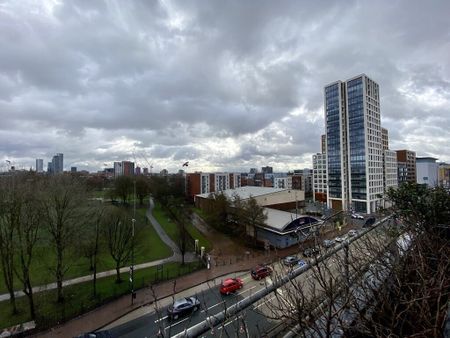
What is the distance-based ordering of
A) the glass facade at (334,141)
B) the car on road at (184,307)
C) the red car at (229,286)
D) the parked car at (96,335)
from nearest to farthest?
the parked car at (96,335) → the car on road at (184,307) → the red car at (229,286) → the glass facade at (334,141)

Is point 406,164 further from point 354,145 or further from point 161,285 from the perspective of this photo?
point 161,285

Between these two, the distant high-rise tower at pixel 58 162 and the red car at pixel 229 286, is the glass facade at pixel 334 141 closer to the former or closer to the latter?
→ the red car at pixel 229 286

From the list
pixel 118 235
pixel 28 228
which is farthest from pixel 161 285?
pixel 28 228

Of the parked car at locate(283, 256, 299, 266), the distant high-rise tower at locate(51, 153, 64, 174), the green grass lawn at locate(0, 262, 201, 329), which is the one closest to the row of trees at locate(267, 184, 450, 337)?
the parked car at locate(283, 256, 299, 266)

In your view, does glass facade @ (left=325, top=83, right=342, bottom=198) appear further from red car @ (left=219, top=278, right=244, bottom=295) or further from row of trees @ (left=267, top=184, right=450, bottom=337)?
row of trees @ (left=267, top=184, right=450, bottom=337)

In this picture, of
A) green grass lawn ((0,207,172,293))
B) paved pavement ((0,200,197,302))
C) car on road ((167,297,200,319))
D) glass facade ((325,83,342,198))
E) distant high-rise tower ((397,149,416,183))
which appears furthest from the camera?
distant high-rise tower ((397,149,416,183))

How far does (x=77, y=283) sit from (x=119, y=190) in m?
36.0

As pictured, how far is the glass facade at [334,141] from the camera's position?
52.1m

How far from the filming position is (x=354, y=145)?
4962 centimetres

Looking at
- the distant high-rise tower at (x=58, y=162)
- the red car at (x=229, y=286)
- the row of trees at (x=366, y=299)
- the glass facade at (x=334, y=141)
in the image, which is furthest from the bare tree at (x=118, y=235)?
the distant high-rise tower at (x=58, y=162)

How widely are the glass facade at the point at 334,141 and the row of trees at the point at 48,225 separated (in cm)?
4544

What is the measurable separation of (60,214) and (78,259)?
771 centimetres

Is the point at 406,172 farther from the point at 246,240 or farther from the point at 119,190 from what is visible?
the point at 119,190

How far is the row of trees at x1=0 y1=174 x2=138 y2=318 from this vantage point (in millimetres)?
14281
